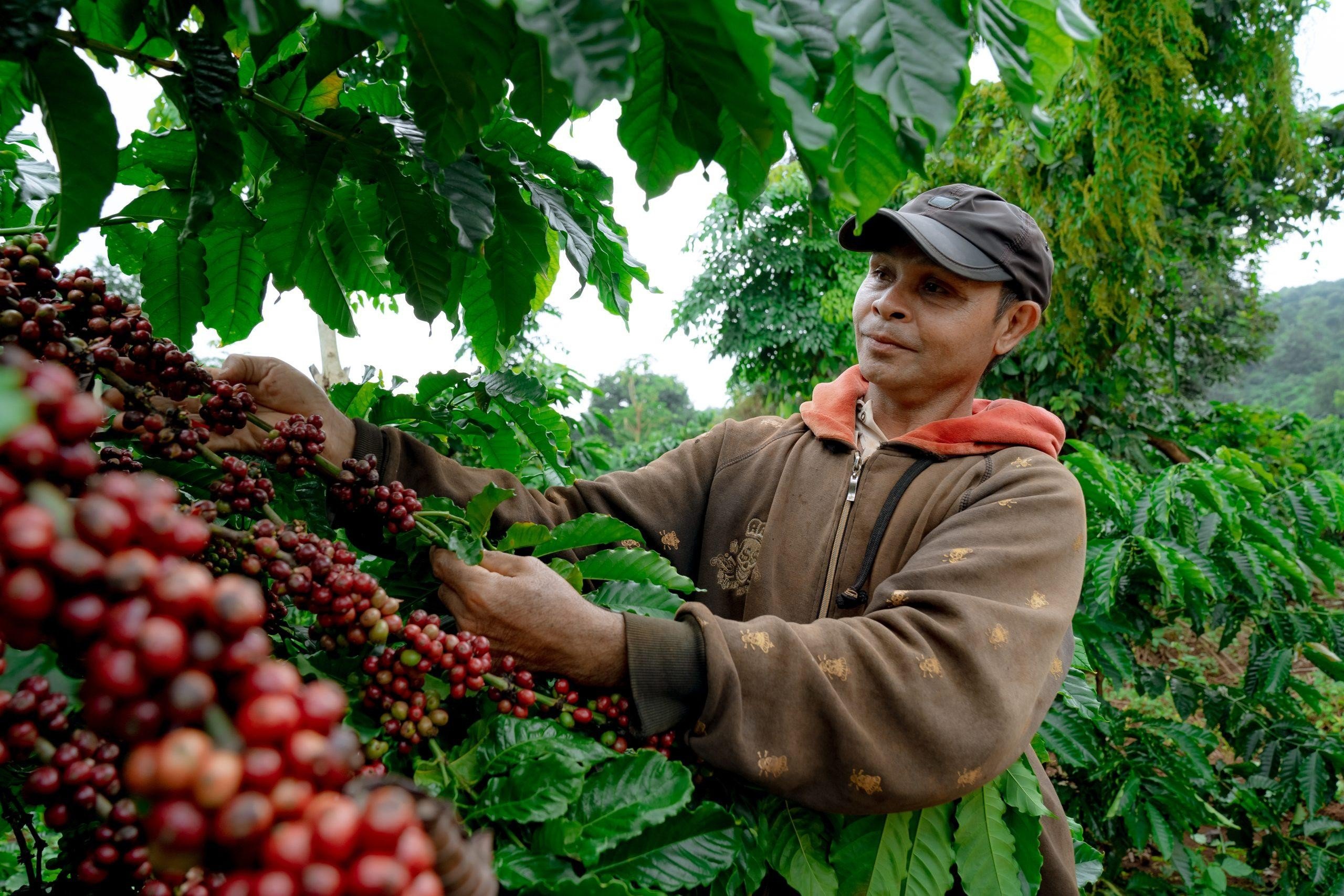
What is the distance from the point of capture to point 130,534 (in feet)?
1.24

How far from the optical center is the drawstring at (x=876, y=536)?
141 centimetres

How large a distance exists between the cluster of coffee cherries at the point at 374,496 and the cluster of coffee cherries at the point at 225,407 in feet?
0.43

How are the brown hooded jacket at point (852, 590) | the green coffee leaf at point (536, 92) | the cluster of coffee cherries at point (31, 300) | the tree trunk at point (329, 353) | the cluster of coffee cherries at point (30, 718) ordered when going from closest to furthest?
the cluster of coffee cherries at point (30, 718) → the cluster of coffee cherries at point (31, 300) → the green coffee leaf at point (536, 92) → the brown hooded jacket at point (852, 590) → the tree trunk at point (329, 353)

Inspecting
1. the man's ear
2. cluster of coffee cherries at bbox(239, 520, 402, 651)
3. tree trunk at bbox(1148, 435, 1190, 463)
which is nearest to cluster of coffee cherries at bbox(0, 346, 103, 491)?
cluster of coffee cherries at bbox(239, 520, 402, 651)

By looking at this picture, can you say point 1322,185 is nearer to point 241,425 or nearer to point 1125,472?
point 1125,472

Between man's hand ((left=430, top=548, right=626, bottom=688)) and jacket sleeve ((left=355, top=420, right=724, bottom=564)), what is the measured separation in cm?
27

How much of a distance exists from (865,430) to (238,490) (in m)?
1.31

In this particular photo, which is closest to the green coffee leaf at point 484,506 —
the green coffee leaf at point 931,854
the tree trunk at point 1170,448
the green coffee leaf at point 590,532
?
the green coffee leaf at point 590,532

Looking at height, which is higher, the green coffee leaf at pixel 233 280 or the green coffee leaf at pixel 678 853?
the green coffee leaf at pixel 233 280

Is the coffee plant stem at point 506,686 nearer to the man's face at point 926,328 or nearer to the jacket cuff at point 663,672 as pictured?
the jacket cuff at point 663,672

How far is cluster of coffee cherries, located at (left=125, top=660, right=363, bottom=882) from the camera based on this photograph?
333mm

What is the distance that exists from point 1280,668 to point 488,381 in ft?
9.99

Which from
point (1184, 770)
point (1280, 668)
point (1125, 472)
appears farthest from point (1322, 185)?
point (1184, 770)

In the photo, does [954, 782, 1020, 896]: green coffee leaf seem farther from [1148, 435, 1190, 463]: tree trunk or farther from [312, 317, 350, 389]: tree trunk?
[1148, 435, 1190, 463]: tree trunk
